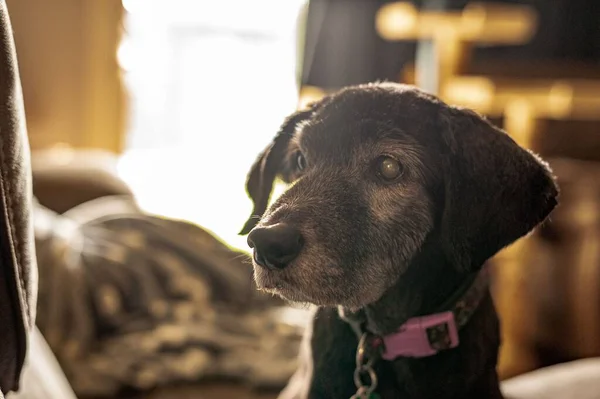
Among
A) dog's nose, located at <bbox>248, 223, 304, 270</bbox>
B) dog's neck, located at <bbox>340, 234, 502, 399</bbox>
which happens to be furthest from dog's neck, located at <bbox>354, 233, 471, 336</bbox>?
dog's nose, located at <bbox>248, 223, 304, 270</bbox>

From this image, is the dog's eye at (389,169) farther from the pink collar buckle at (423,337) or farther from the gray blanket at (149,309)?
the gray blanket at (149,309)

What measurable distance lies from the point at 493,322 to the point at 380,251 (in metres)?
0.16

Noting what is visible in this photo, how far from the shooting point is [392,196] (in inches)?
32.0

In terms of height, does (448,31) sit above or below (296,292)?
above

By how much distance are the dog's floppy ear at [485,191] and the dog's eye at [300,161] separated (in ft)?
0.66

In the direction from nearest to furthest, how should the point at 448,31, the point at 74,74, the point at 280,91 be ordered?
the point at 448,31, the point at 280,91, the point at 74,74

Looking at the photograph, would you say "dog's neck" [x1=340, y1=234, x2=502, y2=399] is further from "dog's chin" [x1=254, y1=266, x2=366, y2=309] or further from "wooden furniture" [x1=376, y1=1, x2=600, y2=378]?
"wooden furniture" [x1=376, y1=1, x2=600, y2=378]

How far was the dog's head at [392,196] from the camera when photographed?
737mm

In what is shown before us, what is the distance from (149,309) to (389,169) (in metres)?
1.13

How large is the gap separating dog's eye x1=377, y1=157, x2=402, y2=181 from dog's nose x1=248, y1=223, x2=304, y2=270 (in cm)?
16

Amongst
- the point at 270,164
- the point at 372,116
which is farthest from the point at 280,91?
the point at 372,116

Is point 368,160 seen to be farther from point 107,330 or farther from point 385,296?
point 107,330

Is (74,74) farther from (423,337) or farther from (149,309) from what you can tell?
(423,337)

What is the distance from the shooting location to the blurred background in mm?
2186
